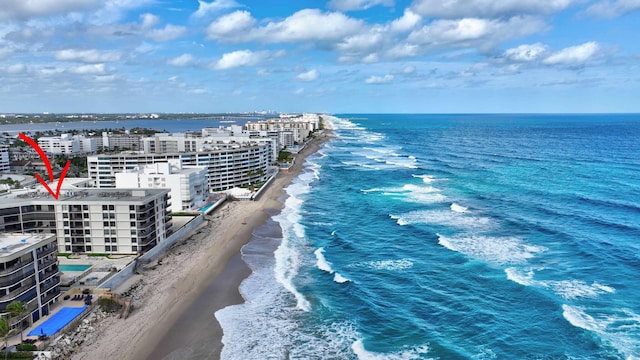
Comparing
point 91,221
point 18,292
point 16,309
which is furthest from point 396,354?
point 91,221

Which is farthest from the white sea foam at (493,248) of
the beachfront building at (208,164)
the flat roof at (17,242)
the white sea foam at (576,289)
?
the beachfront building at (208,164)

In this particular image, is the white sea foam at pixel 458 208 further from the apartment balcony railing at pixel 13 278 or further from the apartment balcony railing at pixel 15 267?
the apartment balcony railing at pixel 13 278

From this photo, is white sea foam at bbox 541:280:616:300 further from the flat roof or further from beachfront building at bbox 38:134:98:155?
beachfront building at bbox 38:134:98:155

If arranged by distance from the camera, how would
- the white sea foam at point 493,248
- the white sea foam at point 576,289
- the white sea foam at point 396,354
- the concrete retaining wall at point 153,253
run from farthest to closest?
the white sea foam at point 493,248, the concrete retaining wall at point 153,253, the white sea foam at point 576,289, the white sea foam at point 396,354

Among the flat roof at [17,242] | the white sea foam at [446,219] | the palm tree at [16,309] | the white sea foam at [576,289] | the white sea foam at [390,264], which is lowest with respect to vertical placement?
the white sea foam at [390,264]

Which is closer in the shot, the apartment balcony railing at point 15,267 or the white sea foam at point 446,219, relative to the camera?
the apartment balcony railing at point 15,267

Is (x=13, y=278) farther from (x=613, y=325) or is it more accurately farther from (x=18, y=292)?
(x=613, y=325)

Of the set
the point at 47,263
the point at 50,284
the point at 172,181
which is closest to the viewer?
the point at 47,263

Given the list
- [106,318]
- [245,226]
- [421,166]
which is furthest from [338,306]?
[421,166]
